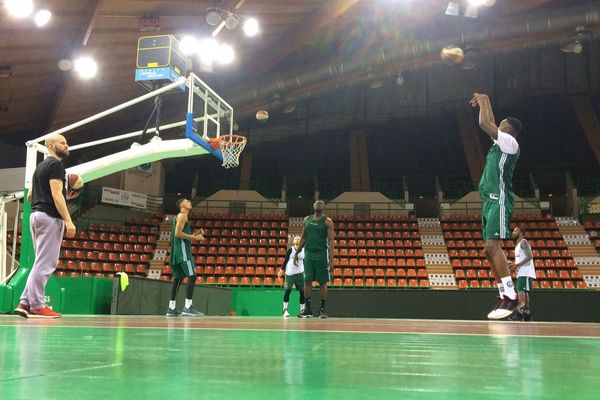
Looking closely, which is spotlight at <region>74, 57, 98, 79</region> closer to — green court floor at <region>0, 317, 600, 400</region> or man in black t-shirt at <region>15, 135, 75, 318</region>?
man in black t-shirt at <region>15, 135, 75, 318</region>

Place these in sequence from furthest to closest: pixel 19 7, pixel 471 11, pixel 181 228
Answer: pixel 471 11 < pixel 19 7 < pixel 181 228

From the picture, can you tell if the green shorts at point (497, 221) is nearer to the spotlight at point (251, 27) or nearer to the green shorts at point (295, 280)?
the green shorts at point (295, 280)

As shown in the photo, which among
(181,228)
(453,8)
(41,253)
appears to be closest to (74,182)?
(41,253)

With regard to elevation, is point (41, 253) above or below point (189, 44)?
below

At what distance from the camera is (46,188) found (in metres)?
4.57

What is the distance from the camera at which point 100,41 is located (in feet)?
40.8

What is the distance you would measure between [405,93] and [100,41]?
1696cm

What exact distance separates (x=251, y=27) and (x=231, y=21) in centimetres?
61

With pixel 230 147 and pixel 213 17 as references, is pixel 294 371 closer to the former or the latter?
pixel 230 147

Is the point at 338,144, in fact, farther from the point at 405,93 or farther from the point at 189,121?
the point at 189,121

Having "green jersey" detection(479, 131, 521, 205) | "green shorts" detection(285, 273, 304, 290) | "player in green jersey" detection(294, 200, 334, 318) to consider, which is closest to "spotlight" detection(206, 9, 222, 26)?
"green shorts" detection(285, 273, 304, 290)

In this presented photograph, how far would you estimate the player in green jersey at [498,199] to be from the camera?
4.79 m

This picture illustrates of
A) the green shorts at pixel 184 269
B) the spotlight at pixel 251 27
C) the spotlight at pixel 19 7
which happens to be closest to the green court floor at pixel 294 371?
the green shorts at pixel 184 269

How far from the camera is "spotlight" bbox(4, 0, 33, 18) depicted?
9898 mm
